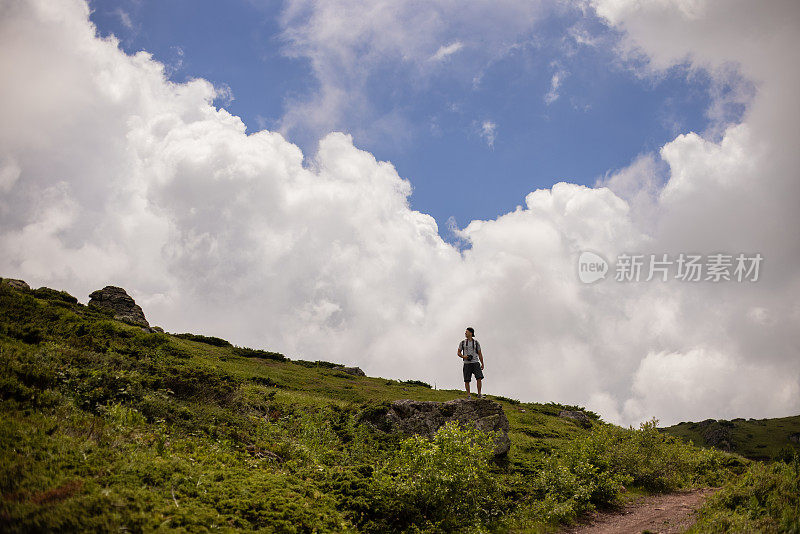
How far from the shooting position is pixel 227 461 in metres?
10.9

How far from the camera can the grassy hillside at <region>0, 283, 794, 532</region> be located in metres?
7.59

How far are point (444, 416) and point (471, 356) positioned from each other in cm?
289

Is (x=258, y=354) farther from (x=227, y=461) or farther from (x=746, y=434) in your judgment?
(x=746, y=434)

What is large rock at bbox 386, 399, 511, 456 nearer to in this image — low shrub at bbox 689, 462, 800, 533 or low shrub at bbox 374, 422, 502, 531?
low shrub at bbox 374, 422, 502, 531

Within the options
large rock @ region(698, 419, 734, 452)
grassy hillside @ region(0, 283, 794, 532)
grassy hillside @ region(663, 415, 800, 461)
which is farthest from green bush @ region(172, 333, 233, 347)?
large rock @ region(698, 419, 734, 452)

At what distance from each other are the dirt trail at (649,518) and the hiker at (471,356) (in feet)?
22.6

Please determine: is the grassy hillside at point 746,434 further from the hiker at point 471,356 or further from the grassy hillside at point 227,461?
the grassy hillside at point 227,461

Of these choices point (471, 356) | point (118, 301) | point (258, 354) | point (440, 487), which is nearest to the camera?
point (440, 487)

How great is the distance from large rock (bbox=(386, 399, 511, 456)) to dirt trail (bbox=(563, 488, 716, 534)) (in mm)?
4764

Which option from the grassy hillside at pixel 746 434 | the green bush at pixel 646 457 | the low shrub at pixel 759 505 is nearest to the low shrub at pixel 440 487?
the low shrub at pixel 759 505

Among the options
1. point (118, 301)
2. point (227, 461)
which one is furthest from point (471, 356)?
point (118, 301)

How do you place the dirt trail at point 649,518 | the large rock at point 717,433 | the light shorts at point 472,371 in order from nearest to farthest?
the dirt trail at point 649,518, the light shorts at point 472,371, the large rock at point 717,433

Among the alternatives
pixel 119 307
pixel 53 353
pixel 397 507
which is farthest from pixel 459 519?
pixel 119 307

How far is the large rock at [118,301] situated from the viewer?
4653cm
